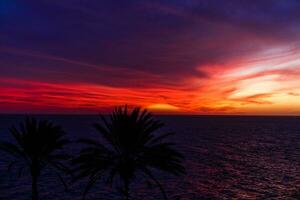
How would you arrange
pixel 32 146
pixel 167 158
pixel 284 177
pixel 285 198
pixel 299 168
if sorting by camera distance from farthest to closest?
pixel 299 168 < pixel 284 177 < pixel 285 198 < pixel 32 146 < pixel 167 158

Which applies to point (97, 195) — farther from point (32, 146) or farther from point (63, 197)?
point (32, 146)

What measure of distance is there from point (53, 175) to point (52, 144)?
41641 millimetres

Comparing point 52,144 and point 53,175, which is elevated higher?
point 52,144

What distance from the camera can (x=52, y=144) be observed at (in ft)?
92.3

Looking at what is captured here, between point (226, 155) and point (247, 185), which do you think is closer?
point (247, 185)

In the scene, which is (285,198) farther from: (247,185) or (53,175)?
(53,175)

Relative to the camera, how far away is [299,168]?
7375 centimetres

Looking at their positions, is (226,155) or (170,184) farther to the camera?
(226,155)

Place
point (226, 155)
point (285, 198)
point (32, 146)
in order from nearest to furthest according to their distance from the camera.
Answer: point (32, 146), point (285, 198), point (226, 155)

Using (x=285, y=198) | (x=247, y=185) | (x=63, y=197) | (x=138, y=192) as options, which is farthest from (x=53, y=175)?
(x=285, y=198)

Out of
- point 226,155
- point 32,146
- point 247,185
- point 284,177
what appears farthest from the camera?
point 226,155

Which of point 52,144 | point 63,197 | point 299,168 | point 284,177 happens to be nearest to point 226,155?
point 299,168

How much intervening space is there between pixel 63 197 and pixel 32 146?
2528 centimetres

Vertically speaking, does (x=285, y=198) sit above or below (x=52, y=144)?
below
